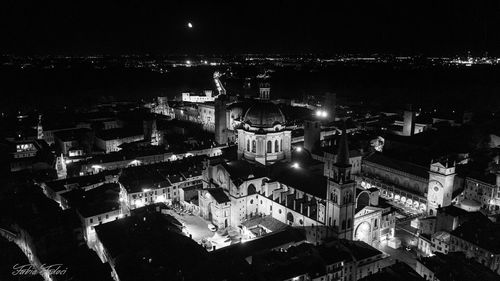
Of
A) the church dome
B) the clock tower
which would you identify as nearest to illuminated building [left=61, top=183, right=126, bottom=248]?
the church dome

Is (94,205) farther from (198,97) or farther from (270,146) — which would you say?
(198,97)

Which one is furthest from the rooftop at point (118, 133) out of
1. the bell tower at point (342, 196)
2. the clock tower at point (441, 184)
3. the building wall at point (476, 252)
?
the building wall at point (476, 252)

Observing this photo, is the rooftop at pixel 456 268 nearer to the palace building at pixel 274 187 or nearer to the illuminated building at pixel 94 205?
the palace building at pixel 274 187

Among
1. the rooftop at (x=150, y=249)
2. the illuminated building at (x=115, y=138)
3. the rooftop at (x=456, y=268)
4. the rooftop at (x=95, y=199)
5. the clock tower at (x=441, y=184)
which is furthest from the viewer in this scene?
the illuminated building at (x=115, y=138)

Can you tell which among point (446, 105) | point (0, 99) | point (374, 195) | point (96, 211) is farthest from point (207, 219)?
point (0, 99)

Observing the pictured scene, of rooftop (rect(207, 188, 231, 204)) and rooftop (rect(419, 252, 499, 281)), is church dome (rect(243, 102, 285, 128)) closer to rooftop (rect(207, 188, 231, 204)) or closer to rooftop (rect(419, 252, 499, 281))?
rooftop (rect(207, 188, 231, 204))

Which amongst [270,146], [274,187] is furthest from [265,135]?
[274,187]
